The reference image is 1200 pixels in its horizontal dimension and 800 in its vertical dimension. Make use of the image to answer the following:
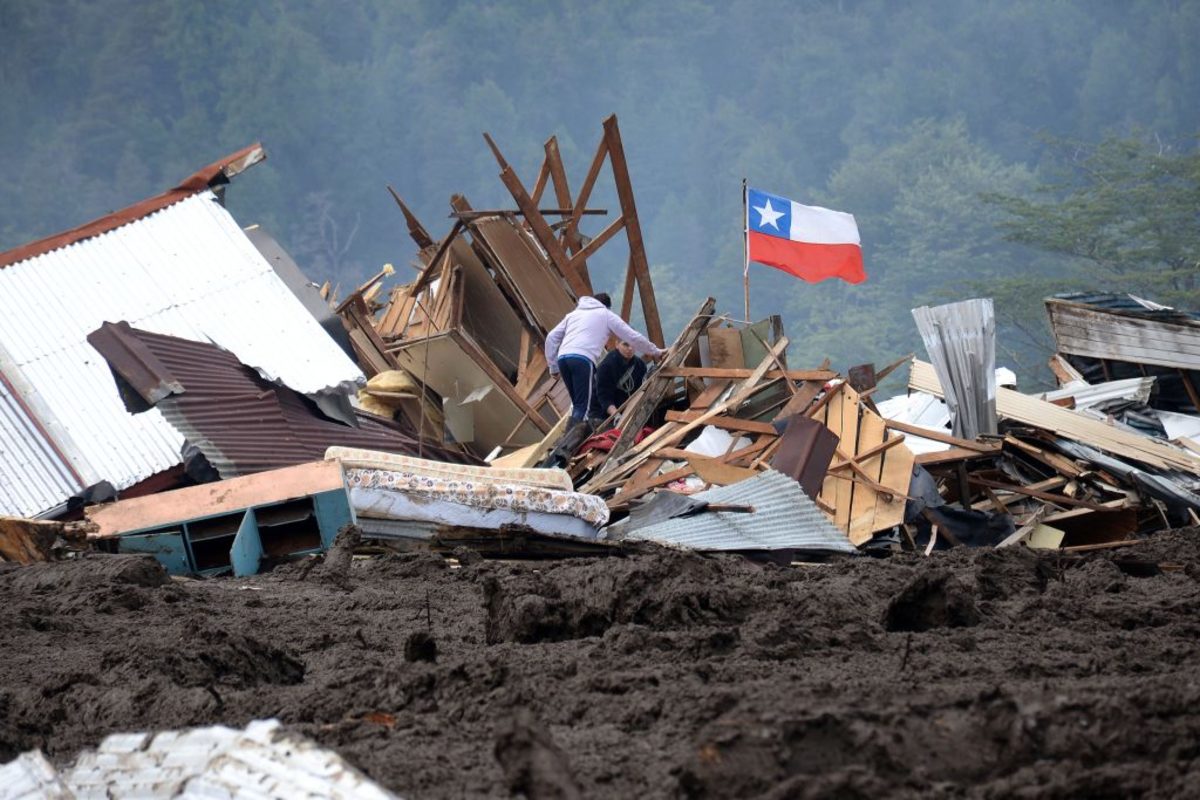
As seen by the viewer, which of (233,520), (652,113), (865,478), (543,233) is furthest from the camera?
(652,113)

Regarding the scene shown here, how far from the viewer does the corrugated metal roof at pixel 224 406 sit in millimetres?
10742

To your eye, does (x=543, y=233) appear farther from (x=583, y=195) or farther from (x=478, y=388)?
(x=478, y=388)

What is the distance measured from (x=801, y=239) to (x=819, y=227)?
0.27 metres

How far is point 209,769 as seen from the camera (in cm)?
368

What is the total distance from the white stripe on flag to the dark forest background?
5200 cm

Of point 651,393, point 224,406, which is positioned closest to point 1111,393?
point 651,393

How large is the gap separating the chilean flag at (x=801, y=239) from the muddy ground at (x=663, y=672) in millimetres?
7917

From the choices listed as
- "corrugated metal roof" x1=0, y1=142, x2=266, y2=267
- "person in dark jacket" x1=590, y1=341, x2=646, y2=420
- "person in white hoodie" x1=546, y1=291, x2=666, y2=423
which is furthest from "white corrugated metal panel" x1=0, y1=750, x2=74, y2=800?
"corrugated metal roof" x1=0, y1=142, x2=266, y2=267

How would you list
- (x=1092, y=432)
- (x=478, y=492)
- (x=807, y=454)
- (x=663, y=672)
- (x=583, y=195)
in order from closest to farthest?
1. (x=663, y=672)
2. (x=478, y=492)
3. (x=807, y=454)
4. (x=1092, y=432)
5. (x=583, y=195)

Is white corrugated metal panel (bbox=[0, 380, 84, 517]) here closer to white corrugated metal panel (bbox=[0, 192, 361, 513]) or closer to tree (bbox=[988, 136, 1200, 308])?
white corrugated metal panel (bbox=[0, 192, 361, 513])

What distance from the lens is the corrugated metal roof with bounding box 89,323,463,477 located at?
423 inches

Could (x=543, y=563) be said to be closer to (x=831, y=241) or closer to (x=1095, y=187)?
(x=831, y=241)

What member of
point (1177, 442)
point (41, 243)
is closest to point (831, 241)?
point (1177, 442)

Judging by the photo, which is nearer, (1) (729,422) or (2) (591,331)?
(1) (729,422)
